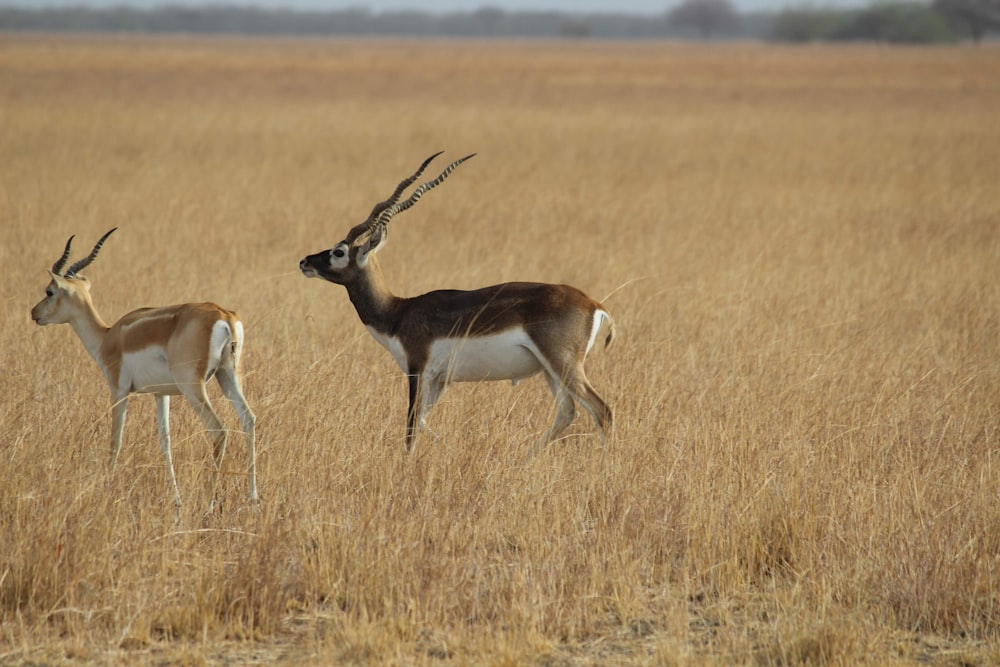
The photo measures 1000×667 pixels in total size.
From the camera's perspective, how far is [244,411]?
5.03 metres

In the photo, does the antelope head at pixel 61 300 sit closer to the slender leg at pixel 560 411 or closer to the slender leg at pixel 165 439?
the slender leg at pixel 165 439

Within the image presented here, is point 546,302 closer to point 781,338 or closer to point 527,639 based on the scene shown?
point 527,639

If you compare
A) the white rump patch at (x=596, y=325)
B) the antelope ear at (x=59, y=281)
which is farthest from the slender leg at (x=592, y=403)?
the antelope ear at (x=59, y=281)

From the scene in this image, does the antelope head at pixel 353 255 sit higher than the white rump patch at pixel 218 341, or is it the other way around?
the antelope head at pixel 353 255

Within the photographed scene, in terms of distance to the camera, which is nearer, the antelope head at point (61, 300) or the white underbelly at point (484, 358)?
the antelope head at point (61, 300)

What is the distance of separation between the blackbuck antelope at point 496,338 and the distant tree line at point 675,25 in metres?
105

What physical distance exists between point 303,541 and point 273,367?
2.43 metres

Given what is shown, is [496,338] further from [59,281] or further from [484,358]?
[59,281]

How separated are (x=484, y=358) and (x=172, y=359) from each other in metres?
1.38

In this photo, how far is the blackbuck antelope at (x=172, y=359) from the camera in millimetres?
4781

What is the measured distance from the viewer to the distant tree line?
A: 108125 mm

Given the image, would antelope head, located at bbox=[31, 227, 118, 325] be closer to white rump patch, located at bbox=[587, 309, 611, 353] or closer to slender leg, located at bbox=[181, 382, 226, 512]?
slender leg, located at bbox=[181, 382, 226, 512]

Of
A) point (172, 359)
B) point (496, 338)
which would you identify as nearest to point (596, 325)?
point (496, 338)

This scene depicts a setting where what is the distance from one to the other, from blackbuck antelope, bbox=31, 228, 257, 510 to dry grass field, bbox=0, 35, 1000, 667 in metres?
0.21
